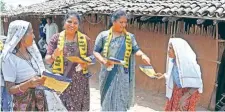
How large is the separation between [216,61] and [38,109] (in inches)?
178

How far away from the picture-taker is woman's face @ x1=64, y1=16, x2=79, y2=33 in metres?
4.72

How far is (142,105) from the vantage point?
776 centimetres

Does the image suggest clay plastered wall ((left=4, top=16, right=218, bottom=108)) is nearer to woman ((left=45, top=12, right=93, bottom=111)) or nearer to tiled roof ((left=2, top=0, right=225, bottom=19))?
tiled roof ((left=2, top=0, right=225, bottom=19))

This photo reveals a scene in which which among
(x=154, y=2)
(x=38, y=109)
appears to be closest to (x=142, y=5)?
(x=154, y=2)

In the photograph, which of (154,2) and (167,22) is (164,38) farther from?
(154,2)

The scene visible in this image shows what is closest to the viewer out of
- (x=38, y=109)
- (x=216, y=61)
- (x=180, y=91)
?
(x=38, y=109)

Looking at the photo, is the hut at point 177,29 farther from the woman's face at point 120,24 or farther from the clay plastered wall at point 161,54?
the woman's face at point 120,24

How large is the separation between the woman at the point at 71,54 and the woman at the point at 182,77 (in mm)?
1079

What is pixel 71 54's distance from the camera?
4.79 metres

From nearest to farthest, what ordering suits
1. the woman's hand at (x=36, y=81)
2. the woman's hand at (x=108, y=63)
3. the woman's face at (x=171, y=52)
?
1. the woman's hand at (x=36, y=81)
2. the woman's face at (x=171, y=52)
3. the woman's hand at (x=108, y=63)

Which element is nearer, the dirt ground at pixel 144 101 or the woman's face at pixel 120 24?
the woman's face at pixel 120 24

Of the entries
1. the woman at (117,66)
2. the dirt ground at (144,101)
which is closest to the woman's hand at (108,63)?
the woman at (117,66)

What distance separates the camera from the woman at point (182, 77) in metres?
4.40

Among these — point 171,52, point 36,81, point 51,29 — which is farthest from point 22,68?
point 51,29
